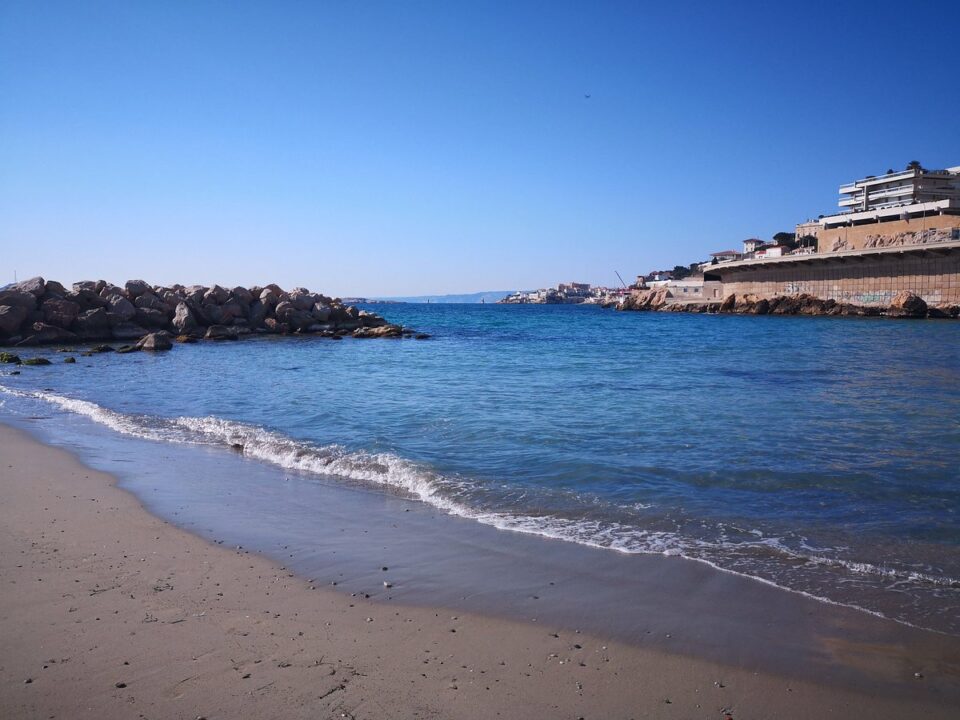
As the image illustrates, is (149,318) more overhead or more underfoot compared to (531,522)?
more overhead

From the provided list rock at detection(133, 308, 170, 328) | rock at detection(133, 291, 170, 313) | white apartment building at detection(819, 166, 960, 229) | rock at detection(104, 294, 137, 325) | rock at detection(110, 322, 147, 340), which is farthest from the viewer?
white apartment building at detection(819, 166, 960, 229)

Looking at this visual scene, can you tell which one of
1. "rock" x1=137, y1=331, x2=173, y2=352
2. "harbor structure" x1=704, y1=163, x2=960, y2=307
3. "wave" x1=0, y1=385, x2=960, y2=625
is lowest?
"wave" x1=0, y1=385, x2=960, y2=625

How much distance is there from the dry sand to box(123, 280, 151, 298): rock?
113 feet

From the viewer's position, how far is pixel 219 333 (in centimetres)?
3381

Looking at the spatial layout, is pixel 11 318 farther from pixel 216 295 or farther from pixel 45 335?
pixel 216 295

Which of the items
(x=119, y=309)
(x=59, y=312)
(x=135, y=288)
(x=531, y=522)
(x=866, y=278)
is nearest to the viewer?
(x=531, y=522)

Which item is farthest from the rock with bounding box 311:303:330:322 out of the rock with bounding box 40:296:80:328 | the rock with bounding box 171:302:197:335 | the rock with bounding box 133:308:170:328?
the rock with bounding box 40:296:80:328

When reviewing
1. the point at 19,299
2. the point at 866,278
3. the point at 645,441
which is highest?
the point at 866,278

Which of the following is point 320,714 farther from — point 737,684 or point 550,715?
point 737,684

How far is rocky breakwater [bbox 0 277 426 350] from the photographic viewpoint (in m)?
29.3

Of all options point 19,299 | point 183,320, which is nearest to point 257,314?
point 183,320

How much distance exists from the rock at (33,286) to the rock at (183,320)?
5941 mm

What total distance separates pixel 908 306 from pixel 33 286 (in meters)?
51.2

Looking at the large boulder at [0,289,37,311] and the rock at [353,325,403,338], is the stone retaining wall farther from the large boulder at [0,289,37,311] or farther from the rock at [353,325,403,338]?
the large boulder at [0,289,37,311]
